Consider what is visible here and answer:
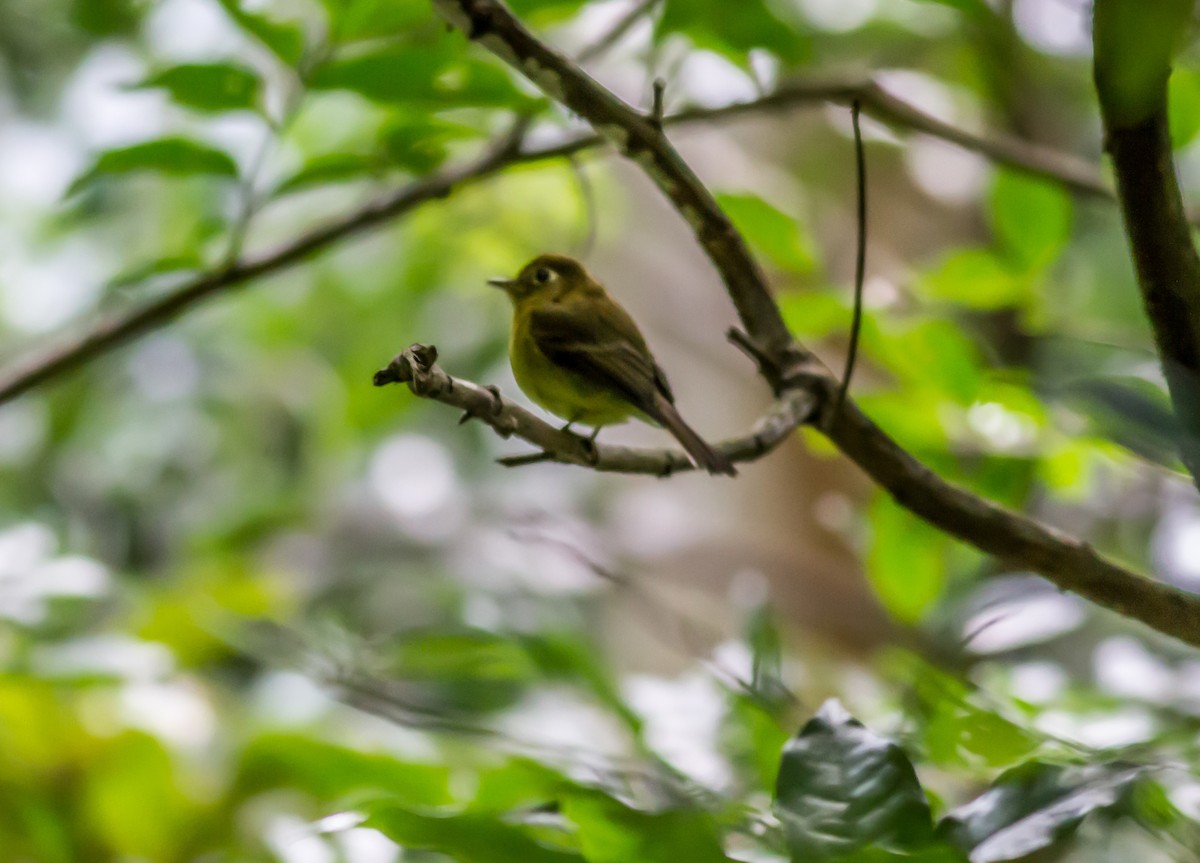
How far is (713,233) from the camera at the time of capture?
1.09 metres

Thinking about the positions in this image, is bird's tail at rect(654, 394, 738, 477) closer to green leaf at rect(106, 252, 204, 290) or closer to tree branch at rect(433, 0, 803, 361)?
tree branch at rect(433, 0, 803, 361)

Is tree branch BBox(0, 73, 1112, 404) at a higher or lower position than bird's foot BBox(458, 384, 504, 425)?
higher

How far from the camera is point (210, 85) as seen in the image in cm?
130

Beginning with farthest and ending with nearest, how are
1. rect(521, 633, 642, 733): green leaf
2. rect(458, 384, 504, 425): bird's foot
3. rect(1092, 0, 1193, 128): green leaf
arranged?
rect(521, 633, 642, 733): green leaf → rect(458, 384, 504, 425): bird's foot → rect(1092, 0, 1193, 128): green leaf

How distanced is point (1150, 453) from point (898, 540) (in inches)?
27.6

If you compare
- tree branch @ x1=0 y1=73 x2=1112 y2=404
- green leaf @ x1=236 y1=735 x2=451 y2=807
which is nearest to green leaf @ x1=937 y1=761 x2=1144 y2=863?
green leaf @ x1=236 y1=735 x2=451 y2=807

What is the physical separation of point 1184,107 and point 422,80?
890mm

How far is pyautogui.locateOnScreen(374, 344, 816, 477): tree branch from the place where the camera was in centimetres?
84

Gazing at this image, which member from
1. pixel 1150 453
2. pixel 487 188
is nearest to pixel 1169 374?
pixel 1150 453

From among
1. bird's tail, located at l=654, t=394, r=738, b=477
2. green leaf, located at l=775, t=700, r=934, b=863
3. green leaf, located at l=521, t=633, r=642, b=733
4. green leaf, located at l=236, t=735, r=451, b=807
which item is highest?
bird's tail, located at l=654, t=394, r=738, b=477

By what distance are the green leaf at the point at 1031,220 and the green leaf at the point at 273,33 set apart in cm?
95

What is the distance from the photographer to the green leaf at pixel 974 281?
1.55 metres

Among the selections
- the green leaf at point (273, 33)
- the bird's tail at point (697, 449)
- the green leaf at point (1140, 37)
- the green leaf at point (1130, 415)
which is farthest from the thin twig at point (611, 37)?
the green leaf at point (1140, 37)

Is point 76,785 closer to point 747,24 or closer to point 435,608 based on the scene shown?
point 435,608
